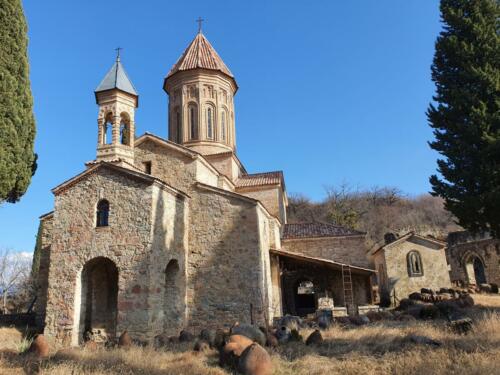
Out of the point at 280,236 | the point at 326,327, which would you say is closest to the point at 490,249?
the point at 280,236

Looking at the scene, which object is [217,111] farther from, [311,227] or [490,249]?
[490,249]

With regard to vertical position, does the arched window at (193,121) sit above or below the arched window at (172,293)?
above

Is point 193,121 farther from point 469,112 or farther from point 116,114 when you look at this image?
point 469,112

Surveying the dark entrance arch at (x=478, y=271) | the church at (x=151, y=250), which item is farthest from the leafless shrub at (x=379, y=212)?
the church at (x=151, y=250)

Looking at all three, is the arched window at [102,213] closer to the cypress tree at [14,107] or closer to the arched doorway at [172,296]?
the cypress tree at [14,107]

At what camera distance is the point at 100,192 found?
12.1m

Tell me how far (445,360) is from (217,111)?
1510cm

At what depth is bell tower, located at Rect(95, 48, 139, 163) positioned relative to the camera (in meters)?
13.3

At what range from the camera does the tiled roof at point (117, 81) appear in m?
13.6

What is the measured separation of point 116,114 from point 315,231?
33.6ft

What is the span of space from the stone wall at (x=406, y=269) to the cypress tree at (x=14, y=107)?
15.5 metres

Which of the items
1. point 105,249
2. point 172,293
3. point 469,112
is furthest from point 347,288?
point 105,249

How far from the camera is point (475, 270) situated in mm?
24484

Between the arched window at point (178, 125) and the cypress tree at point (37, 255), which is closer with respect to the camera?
the arched window at point (178, 125)
